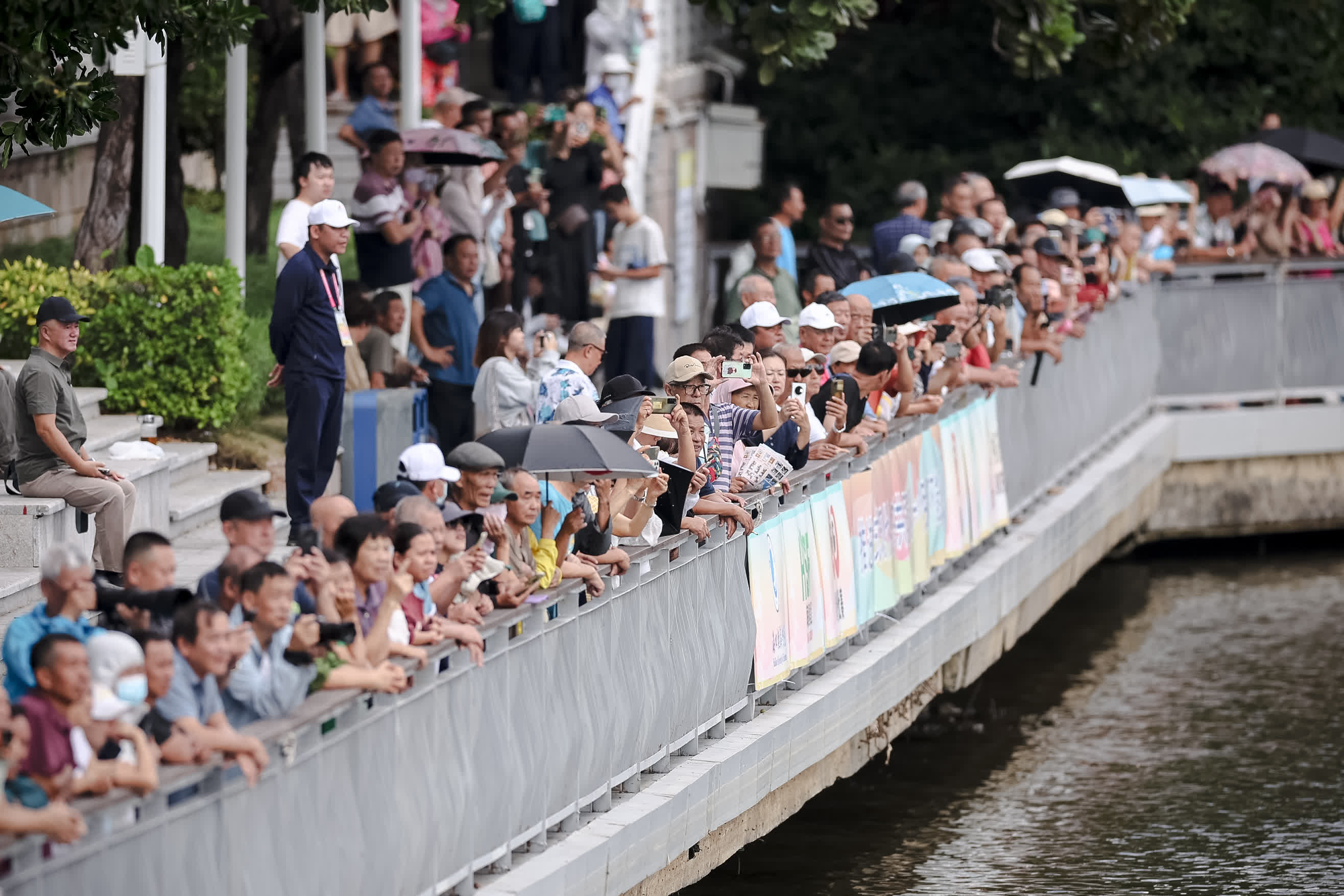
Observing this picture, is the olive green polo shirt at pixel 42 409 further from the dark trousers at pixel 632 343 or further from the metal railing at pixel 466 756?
the dark trousers at pixel 632 343

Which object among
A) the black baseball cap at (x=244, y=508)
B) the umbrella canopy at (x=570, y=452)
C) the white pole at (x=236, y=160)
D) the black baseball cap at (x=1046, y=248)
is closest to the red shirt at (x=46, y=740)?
the black baseball cap at (x=244, y=508)

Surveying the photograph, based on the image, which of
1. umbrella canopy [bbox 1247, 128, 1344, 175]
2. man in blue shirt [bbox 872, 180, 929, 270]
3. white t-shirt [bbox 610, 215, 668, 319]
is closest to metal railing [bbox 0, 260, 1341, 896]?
white t-shirt [bbox 610, 215, 668, 319]

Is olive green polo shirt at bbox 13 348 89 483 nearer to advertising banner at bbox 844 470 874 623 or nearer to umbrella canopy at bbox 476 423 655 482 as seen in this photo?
umbrella canopy at bbox 476 423 655 482

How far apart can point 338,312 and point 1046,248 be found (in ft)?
23.4

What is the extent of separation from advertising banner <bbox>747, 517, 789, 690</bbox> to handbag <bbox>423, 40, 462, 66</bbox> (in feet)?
37.4

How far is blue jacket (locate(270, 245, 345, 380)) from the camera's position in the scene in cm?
1176

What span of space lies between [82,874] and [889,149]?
→ 24.8m

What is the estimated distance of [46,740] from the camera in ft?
20.2

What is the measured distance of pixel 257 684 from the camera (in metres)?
6.83

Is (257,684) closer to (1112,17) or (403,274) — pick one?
(403,274)

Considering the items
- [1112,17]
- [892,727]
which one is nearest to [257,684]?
[892,727]

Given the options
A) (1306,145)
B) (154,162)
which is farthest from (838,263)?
(1306,145)

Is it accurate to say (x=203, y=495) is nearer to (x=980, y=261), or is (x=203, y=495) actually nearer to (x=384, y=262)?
(x=384, y=262)

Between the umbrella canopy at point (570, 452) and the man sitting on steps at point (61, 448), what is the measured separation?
233cm
